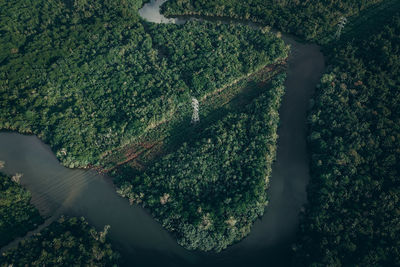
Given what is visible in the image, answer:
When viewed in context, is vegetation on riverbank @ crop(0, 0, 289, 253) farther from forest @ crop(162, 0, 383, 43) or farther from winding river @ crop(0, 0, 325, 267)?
forest @ crop(162, 0, 383, 43)

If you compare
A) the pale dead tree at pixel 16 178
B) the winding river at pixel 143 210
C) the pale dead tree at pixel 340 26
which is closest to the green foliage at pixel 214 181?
the winding river at pixel 143 210

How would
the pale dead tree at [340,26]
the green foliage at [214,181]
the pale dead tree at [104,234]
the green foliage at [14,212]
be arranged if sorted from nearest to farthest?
1. the pale dead tree at [104,234]
2. the green foliage at [214,181]
3. the green foliage at [14,212]
4. the pale dead tree at [340,26]

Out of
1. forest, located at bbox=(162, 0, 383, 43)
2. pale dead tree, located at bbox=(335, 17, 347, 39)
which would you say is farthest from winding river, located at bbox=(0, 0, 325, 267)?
forest, located at bbox=(162, 0, 383, 43)

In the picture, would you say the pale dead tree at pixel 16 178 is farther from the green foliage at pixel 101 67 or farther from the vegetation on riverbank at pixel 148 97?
the green foliage at pixel 101 67

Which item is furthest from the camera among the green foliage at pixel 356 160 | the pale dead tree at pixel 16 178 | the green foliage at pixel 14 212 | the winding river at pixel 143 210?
the pale dead tree at pixel 16 178

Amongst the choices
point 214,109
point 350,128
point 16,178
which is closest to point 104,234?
point 16,178

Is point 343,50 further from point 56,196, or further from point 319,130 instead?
point 56,196

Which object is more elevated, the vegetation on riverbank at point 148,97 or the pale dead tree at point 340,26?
the pale dead tree at point 340,26
